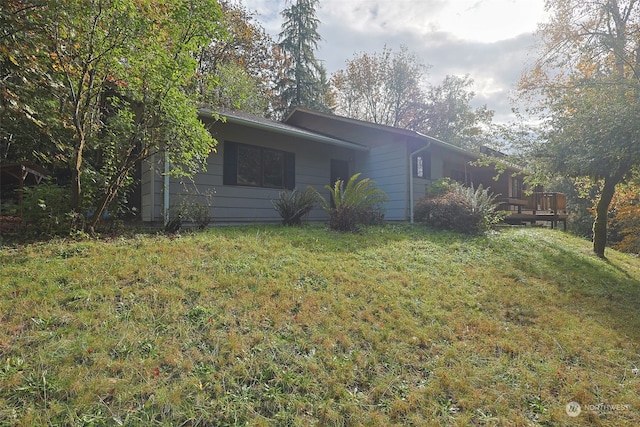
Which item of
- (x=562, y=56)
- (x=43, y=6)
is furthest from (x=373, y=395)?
(x=562, y=56)

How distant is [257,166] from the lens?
9.02m

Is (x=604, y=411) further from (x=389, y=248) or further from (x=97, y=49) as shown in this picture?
(x=97, y=49)

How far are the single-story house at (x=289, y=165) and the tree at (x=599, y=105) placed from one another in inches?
74.2

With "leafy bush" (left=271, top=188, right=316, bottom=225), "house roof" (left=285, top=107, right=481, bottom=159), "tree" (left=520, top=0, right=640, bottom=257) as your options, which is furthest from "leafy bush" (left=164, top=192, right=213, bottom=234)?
"tree" (left=520, top=0, right=640, bottom=257)

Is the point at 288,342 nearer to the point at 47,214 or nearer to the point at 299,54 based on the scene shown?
the point at 47,214

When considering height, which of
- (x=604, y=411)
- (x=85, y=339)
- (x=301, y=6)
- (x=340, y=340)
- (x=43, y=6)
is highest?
(x=301, y=6)

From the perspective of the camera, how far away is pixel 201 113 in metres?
7.02

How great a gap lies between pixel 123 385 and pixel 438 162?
1189 cm

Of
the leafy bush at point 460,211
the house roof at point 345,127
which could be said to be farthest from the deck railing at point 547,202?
the leafy bush at point 460,211

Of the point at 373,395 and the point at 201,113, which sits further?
the point at 201,113

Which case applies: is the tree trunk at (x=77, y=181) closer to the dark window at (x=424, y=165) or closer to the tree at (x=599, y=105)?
the tree at (x=599, y=105)

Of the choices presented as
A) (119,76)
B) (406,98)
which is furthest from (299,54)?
(119,76)

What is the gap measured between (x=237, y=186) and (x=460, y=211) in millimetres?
5996

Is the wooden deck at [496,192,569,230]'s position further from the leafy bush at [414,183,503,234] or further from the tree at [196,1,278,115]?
the tree at [196,1,278,115]
